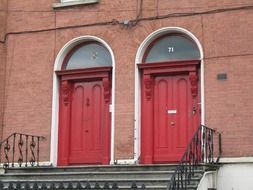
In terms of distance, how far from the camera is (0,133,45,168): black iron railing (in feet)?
48.6

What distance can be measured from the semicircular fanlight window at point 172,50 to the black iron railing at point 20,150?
3.47 m

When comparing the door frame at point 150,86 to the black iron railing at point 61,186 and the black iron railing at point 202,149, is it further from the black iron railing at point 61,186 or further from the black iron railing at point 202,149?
the black iron railing at point 61,186

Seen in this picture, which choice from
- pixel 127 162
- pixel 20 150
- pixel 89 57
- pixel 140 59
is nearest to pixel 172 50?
pixel 140 59

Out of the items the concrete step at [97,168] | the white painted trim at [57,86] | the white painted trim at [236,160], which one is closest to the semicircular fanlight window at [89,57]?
the white painted trim at [57,86]

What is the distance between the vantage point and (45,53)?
15266 millimetres

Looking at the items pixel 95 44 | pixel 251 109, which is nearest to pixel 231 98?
pixel 251 109

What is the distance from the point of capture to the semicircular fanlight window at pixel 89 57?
48.8ft

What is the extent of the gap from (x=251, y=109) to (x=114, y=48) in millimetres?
3729

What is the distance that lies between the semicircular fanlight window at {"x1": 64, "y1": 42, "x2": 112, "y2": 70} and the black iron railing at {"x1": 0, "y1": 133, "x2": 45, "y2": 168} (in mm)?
2060

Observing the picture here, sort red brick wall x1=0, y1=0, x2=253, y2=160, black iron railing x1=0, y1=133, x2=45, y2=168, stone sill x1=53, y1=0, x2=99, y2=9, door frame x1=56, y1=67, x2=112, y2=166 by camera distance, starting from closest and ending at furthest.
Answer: red brick wall x1=0, y1=0, x2=253, y2=160 → door frame x1=56, y1=67, x2=112, y2=166 → black iron railing x1=0, y1=133, x2=45, y2=168 → stone sill x1=53, y1=0, x2=99, y2=9

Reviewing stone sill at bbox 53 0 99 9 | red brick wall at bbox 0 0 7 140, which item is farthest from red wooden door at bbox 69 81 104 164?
stone sill at bbox 53 0 99 9

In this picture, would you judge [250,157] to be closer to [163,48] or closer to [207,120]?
[207,120]

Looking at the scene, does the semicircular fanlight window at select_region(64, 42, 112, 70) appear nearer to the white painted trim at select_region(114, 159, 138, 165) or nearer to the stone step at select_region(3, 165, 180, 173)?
the white painted trim at select_region(114, 159, 138, 165)

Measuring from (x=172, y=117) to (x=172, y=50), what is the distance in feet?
5.32
